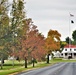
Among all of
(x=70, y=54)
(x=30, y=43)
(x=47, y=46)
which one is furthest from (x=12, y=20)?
(x=70, y=54)

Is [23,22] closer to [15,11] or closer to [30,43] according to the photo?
[15,11]

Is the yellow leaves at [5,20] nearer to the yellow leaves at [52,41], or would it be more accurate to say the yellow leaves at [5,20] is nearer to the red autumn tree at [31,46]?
the red autumn tree at [31,46]

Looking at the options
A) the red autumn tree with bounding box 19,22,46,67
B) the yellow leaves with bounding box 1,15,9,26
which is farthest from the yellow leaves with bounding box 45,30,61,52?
the yellow leaves with bounding box 1,15,9,26

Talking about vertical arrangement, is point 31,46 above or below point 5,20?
below

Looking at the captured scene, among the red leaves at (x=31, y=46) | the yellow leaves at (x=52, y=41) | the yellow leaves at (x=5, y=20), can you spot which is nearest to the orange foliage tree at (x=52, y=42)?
the yellow leaves at (x=52, y=41)

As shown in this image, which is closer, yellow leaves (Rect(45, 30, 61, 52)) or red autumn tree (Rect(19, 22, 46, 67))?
red autumn tree (Rect(19, 22, 46, 67))

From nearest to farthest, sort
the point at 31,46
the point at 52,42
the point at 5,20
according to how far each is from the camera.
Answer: the point at 5,20 < the point at 31,46 < the point at 52,42

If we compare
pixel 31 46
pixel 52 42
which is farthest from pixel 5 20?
pixel 52 42

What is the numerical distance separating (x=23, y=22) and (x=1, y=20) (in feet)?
17.0

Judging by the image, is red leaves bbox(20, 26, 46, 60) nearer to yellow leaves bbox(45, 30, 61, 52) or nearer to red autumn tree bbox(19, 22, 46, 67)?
red autumn tree bbox(19, 22, 46, 67)

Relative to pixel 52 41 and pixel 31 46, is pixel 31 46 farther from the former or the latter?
pixel 52 41

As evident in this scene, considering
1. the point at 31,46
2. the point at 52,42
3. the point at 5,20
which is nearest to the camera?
the point at 5,20

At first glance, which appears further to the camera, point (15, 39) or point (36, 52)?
point (36, 52)

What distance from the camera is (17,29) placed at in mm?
46938
